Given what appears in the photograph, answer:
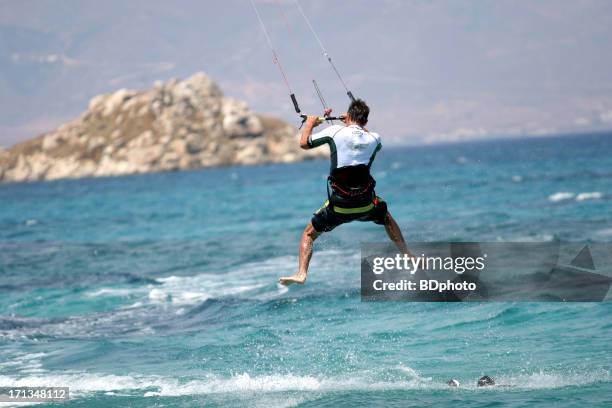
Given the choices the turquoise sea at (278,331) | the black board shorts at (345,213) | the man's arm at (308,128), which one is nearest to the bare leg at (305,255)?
the black board shorts at (345,213)

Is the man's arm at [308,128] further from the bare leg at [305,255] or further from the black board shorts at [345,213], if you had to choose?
the bare leg at [305,255]

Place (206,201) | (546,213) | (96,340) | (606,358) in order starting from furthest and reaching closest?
(206,201)
(546,213)
(96,340)
(606,358)

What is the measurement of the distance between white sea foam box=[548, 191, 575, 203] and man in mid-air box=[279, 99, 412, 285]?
44.9m

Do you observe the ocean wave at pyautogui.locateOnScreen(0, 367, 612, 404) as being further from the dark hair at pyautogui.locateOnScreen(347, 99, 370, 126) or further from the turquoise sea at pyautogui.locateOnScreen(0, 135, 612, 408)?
the dark hair at pyautogui.locateOnScreen(347, 99, 370, 126)

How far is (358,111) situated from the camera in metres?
15.0

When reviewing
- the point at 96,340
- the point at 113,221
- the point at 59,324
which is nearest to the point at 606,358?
the point at 96,340

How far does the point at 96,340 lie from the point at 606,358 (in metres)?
12.7

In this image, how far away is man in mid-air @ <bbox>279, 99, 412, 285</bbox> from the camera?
14914 millimetres

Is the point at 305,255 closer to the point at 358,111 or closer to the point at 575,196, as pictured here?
the point at 358,111

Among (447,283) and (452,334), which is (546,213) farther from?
(452,334)

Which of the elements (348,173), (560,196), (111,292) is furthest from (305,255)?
(560,196)

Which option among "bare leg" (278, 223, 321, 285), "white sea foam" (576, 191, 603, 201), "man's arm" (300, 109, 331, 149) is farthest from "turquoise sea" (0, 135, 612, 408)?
"white sea foam" (576, 191, 603, 201)

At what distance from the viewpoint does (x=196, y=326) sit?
25156 mm

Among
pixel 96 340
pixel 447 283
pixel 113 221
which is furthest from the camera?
pixel 113 221
